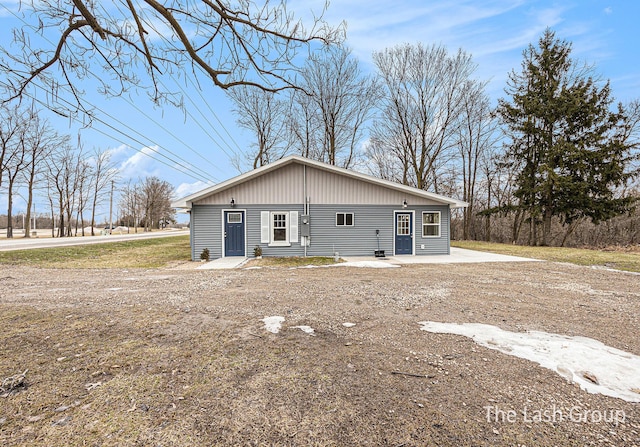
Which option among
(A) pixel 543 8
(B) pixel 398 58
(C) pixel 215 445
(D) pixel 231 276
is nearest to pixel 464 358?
(C) pixel 215 445

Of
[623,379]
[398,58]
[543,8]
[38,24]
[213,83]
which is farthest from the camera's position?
[398,58]

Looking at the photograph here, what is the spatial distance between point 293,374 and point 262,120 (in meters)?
22.0

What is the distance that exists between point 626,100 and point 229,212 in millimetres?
23897

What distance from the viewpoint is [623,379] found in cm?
244

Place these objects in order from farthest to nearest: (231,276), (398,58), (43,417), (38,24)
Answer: (398,58) → (231,276) → (38,24) → (43,417)

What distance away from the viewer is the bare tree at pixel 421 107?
65.9 ft

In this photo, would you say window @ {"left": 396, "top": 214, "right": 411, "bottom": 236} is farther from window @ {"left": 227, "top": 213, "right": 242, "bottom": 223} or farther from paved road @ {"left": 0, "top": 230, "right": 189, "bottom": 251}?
paved road @ {"left": 0, "top": 230, "right": 189, "bottom": 251}

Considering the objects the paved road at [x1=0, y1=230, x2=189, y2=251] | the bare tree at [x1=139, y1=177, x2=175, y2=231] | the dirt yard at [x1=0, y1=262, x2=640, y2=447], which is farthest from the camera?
the bare tree at [x1=139, y1=177, x2=175, y2=231]

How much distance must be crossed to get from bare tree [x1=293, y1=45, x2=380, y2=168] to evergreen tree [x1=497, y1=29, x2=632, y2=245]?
948 centimetres

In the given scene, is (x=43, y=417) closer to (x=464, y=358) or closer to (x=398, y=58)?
(x=464, y=358)

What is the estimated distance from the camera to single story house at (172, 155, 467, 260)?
12055 millimetres

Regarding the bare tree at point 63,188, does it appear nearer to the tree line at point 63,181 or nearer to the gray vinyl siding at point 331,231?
the tree line at point 63,181

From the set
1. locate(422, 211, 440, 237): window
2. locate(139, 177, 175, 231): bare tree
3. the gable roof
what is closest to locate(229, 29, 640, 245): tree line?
the gable roof

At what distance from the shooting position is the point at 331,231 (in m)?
12.8
